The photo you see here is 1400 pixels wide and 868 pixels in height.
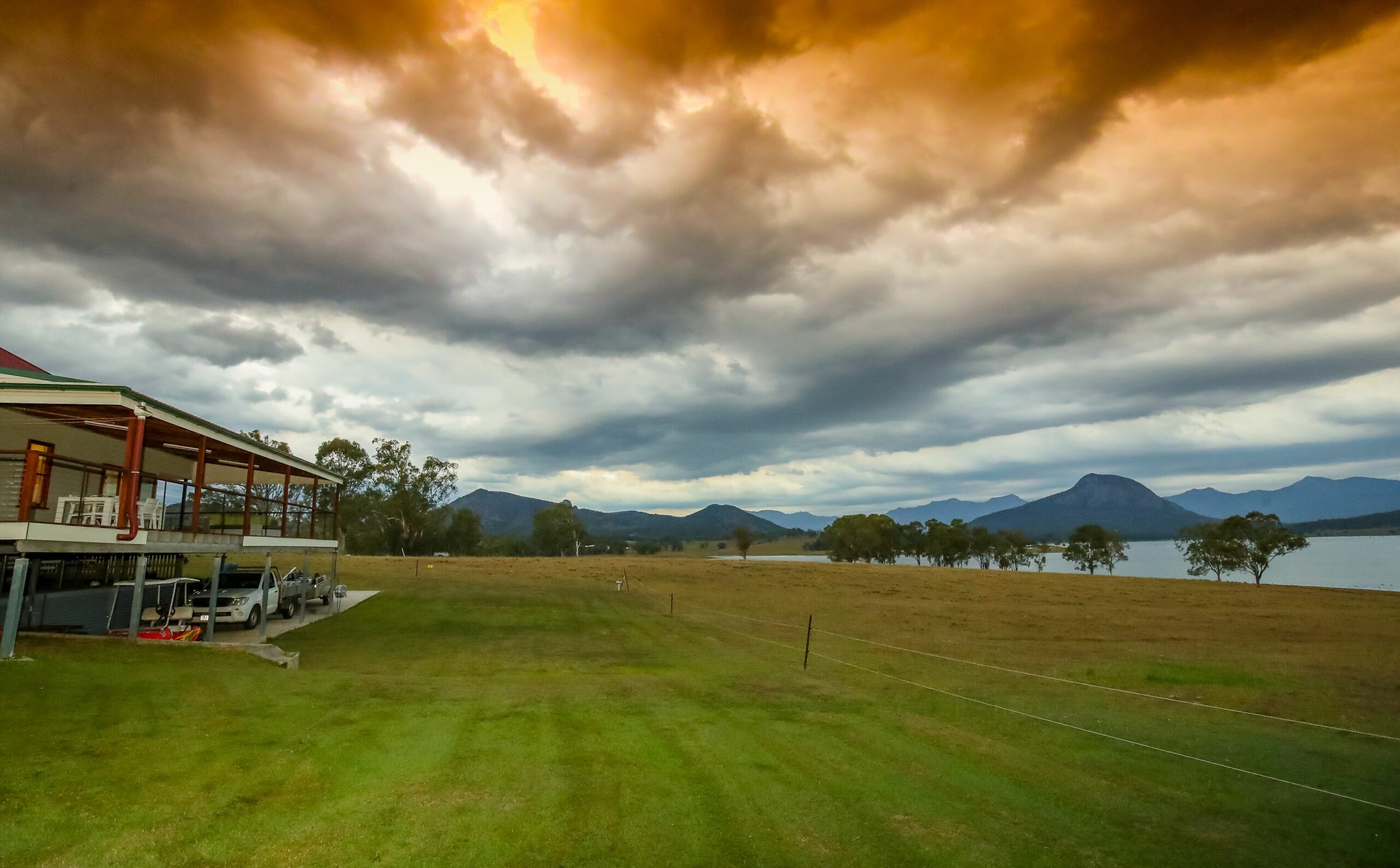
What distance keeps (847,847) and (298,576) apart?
1191 inches

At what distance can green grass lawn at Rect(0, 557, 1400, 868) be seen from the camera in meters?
7.09

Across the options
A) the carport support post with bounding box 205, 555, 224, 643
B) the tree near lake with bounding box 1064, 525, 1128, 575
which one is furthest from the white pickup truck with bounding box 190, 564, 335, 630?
the tree near lake with bounding box 1064, 525, 1128, 575

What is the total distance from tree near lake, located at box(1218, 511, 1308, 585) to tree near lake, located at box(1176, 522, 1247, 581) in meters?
0.37

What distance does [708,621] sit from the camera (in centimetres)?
3225

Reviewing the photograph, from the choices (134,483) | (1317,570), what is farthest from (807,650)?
(1317,570)

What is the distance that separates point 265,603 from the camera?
21.8 meters

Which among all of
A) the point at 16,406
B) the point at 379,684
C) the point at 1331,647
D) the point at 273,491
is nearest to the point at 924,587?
the point at 1331,647

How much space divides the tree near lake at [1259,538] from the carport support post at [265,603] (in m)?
103

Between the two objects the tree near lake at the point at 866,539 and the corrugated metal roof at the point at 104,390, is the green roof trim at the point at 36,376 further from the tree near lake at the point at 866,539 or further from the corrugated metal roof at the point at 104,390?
the tree near lake at the point at 866,539

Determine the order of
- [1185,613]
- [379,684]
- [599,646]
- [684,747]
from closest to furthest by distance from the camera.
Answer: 1. [684,747]
2. [379,684]
3. [599,646]
4. [1185,613]

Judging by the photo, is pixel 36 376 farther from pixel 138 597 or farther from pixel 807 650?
pixel 807 650

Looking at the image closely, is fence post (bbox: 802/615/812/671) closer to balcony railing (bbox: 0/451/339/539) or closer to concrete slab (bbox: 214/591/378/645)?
concrete slab (bbox: 214/591/378/645)

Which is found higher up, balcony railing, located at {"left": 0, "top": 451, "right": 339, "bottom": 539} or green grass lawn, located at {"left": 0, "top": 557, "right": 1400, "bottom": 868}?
balcony railing, located at {"left": 0, "top": 451, "right": 339, "bottom": 539}

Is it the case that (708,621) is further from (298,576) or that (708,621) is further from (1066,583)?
(1066,583)
